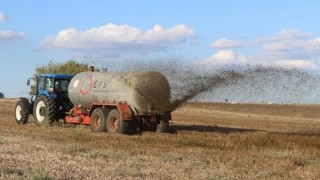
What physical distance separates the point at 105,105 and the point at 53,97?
138 inches

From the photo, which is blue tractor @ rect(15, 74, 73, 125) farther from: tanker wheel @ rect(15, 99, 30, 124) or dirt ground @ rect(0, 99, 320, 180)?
dirt ground @ rect(0, 99, 320, 180)

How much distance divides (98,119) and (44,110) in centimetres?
329

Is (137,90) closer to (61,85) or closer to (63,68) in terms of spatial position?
(61,85)

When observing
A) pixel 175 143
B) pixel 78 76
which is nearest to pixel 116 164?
pixel 175 143

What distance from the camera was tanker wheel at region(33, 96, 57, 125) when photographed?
2258cm

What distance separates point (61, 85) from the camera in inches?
933

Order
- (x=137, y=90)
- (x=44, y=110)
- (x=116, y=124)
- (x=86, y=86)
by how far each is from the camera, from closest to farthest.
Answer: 1. (x=137, y=90)
2. (x=116, y=124)
3. (x=86, y=86)
4. (x=44, y=110)

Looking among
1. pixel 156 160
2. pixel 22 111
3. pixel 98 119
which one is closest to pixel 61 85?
pixel 22 111

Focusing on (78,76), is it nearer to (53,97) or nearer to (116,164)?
(53,97)

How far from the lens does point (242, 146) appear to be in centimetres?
1581

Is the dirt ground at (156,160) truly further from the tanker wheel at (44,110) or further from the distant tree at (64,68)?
the distant tree at (64,68)

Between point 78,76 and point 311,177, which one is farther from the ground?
point 78,76

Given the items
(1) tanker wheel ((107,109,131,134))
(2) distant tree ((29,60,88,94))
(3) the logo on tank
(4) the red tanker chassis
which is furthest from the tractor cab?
(2) distant tree ((29,60,88,94))

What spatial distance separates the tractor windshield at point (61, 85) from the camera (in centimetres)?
2361
